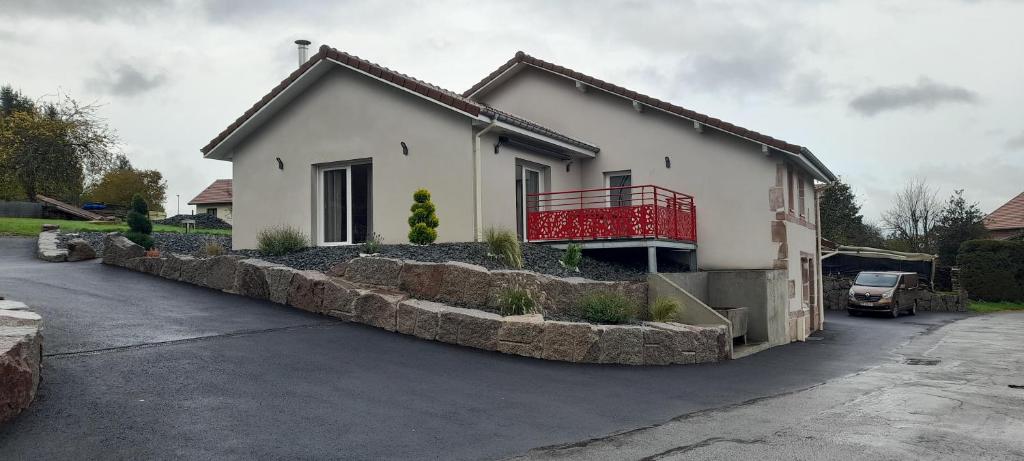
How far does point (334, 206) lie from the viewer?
53.8 ft

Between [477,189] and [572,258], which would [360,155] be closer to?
[477,189]

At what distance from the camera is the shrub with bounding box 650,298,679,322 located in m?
12.7

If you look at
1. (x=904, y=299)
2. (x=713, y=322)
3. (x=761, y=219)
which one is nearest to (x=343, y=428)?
(x=713, y=322)

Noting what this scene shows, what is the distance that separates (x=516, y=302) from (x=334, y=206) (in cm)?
720

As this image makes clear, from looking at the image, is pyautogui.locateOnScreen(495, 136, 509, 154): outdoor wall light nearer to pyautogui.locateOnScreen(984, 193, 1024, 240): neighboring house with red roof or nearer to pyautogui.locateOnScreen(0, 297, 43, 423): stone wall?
pyautogui.locateOnScreen(0, 297, 43, 423): stone wall

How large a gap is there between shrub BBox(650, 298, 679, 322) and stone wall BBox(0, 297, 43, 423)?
941 centimetres

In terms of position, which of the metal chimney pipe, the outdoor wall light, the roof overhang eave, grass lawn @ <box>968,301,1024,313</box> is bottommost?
grass lawn @ <box>968,301,1024,313</box>

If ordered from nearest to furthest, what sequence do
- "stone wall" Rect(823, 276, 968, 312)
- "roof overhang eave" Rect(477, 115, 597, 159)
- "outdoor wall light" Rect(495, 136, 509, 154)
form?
"roof overhang eave" Rect(477, 115, 597, 159) < "outdoor wall light" Rect(495, 136, 509, 154) < "stone wall" Rect(823, 276, 968, 312)

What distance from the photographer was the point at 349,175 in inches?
635

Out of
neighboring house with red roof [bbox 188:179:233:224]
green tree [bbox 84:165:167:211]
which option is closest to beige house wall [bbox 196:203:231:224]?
neighboring house with red roof [bbox 188:179:233:224]

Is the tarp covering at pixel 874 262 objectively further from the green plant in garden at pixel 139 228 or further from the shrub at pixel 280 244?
the green plant in garden at pixel 139 228

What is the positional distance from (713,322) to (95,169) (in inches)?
1524

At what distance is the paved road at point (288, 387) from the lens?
563cm

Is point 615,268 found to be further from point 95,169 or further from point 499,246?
point 95,169
